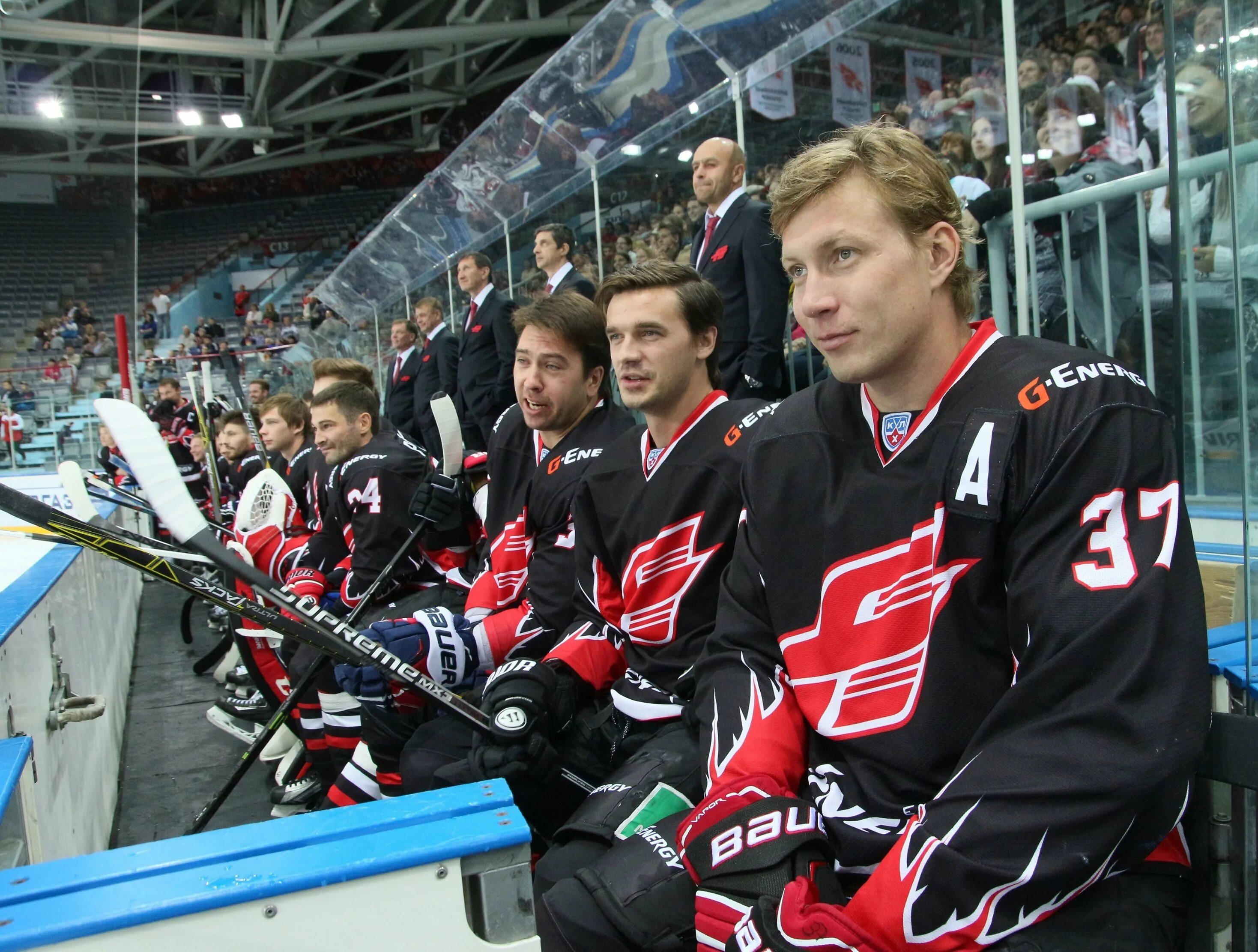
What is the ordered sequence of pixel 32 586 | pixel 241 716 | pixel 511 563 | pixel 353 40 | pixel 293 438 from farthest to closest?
1. pixel 353 40
2. pixel 293 438
3. pixel 241 716
4. pixel 511 563
5. pixel 32 586

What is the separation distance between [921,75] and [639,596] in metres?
1.92

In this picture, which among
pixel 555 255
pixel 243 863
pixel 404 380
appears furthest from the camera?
pixel 404 380

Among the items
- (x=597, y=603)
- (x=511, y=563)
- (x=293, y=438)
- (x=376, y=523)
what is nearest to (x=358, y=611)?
(x=376, y=523)

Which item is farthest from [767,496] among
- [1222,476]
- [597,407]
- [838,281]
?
[597,407]

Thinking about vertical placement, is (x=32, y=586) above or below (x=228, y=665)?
above

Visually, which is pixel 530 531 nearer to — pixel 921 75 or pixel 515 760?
pixel 515 760

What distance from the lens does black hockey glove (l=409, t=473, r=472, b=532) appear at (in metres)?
2.72

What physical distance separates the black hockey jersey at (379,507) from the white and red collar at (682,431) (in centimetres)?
130

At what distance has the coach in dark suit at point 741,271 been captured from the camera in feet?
10.2

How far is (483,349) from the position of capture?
18.7ft

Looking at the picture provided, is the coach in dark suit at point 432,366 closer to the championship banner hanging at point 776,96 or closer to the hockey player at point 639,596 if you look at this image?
the championship banner hanging at point 776,96

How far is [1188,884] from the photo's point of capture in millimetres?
987

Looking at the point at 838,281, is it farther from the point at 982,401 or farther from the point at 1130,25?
the point at 1130,25

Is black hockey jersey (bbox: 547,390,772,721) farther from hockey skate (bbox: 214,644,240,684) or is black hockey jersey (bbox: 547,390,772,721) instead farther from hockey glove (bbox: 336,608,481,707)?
hockey skate (bbox: 214,644,240,684)
